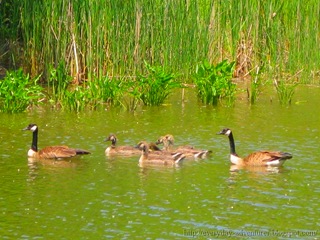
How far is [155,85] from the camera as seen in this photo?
1587cm

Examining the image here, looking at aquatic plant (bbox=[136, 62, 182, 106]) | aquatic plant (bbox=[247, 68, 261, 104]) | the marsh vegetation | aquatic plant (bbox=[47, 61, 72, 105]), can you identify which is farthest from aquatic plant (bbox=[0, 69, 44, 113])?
aquatic plant (bbox=[247, 68, 261, 104])

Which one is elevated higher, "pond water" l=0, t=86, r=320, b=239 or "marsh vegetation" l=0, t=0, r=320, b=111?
"marsh vegetation" l=0, t=0, r=320, b=111

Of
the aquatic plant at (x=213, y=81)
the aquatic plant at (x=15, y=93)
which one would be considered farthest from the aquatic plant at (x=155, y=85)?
the aquatic plant at (x=15, y=93)

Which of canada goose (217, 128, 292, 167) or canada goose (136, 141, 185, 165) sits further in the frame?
canada goose (136, 141, 185, 165)

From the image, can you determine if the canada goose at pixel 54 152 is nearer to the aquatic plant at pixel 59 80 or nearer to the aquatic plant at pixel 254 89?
the aquatic plant at pixel 59 80

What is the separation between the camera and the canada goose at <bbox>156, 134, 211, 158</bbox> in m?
11.8

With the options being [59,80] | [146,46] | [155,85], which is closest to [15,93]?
[59,80]

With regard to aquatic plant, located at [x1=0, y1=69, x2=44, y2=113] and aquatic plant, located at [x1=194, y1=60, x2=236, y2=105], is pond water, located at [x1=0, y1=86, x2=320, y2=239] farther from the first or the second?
aquatic plant, located at [x1=194, y1=60, x2=236, y2=105]

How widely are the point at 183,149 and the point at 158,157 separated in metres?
0.46

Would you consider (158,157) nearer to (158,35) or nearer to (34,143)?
(34,143)

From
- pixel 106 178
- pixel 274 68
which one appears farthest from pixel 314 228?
pixel 274 68

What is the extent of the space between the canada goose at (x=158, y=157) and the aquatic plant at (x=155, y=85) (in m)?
4.24

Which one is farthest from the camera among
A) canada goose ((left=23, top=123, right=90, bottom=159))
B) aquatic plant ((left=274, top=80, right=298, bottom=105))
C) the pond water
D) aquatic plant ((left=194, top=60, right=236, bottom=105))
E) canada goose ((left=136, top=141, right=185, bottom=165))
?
aquatic plant ((left=274, top=80, right=298, bottom=105))

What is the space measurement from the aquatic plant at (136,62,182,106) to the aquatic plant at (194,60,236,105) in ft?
1.68
